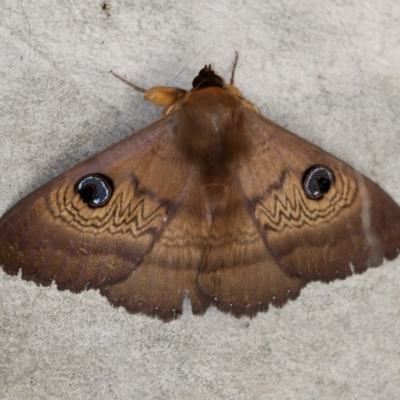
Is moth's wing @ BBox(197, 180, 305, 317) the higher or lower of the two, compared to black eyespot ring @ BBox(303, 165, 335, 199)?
lower

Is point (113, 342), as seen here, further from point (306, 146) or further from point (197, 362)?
point (306, 146)

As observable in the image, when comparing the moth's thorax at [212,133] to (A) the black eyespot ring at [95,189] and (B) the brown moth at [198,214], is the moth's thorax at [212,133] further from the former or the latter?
(A) the black eyespot ring at [95,189]

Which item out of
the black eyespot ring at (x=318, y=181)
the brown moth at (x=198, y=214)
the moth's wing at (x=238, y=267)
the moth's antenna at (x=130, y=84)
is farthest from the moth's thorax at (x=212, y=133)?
the moth's antenna at (x=130, y=84)

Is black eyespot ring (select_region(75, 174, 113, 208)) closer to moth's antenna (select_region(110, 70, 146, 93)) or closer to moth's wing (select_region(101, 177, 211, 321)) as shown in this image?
moth's wing (select_region(101, 177, 211, 321))

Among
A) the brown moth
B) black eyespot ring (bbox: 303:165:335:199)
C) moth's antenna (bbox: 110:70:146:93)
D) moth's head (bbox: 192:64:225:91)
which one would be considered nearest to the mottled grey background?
moth's antenna (bbox: 110:70:146:93)

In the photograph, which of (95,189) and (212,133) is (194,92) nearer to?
(212,133)

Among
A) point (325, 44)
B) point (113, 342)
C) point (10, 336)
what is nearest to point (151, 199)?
point (113, 342)

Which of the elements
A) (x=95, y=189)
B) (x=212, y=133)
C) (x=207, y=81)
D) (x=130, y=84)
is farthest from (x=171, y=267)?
(x=130, y=84)
